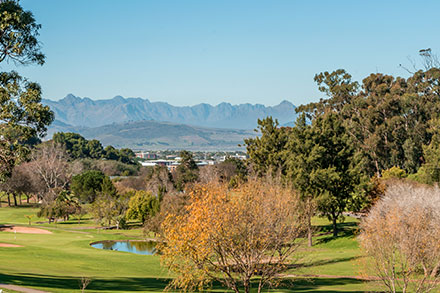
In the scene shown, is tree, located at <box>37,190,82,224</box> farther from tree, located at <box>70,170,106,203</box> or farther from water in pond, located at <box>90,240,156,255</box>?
water in pond, located at <box>90,240,156,255</box>

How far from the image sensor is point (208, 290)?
26.8 m

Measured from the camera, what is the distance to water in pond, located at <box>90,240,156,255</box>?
2043 inches

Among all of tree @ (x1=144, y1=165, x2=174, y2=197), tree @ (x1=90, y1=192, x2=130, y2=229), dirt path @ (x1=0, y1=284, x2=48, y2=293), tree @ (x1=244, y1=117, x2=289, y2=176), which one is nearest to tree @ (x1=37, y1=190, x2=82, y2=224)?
tree @ (x1=90, y1=192, x2=130, y2=229)

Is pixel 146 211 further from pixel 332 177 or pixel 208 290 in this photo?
pixel 208 290

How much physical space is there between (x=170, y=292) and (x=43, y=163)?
8598 cm

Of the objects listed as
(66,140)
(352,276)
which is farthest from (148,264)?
(66,140)

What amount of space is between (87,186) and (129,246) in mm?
39359

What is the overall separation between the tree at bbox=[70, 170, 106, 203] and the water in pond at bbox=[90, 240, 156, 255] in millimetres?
35813

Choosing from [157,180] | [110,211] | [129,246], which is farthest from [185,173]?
A: [129,246]

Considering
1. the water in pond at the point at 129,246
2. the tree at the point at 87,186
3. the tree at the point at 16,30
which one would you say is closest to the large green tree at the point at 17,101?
the tree at the point at 16,30

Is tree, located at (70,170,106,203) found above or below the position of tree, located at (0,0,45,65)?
below

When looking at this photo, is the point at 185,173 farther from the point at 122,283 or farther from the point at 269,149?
the point at 122,283

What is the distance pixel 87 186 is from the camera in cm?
9138

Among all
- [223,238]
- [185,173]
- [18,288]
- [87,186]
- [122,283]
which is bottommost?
[122,283]
